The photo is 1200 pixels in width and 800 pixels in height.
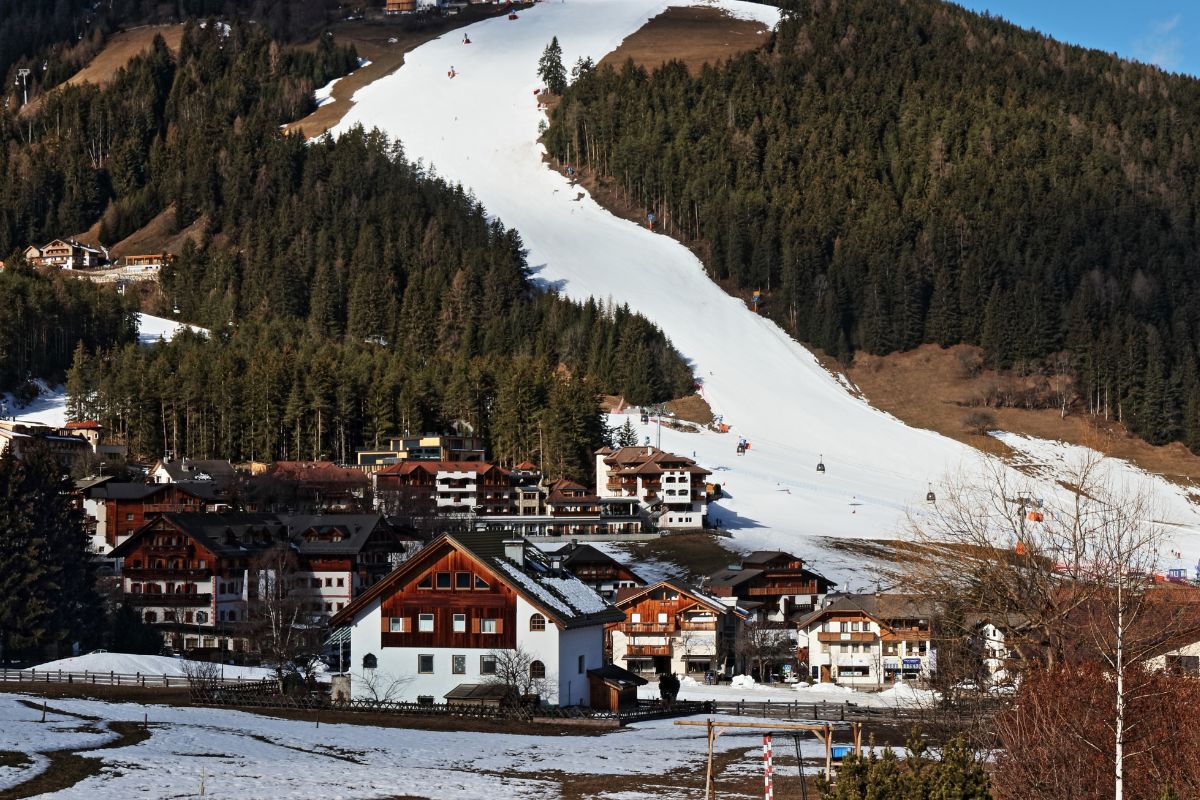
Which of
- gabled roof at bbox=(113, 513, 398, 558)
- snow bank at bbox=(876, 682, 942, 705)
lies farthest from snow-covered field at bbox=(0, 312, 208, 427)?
snow bank at bbox=(876, 682, 942, 705)

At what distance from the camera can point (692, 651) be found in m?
87.4

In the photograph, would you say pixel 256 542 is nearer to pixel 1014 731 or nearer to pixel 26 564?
pixel 26 564

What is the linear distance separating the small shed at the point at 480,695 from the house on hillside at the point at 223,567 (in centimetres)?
3565

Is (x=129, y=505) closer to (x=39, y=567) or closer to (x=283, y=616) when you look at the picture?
(x=283, y=616)

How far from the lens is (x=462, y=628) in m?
57.6

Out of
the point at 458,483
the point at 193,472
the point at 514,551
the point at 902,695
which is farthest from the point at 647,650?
the point at 193,472

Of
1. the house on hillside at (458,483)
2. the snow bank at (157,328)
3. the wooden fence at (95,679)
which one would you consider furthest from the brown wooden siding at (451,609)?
the snow bank at (157,328)

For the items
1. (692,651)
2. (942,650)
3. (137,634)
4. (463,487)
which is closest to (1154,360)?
(463,487)

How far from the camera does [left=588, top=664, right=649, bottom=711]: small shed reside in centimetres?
5812

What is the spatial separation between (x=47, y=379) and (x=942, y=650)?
133955 millimetres

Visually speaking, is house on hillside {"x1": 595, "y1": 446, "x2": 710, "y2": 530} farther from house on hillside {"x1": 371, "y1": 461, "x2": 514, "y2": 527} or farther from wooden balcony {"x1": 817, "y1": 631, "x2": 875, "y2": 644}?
wooden balcony {"x1": 817, "y1": 631, "x2": 875, "y2": 644}

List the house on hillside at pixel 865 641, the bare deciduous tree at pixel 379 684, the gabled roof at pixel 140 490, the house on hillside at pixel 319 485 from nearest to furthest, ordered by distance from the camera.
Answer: the bare deciduous tree at pixel 379 684
the house on hillside at pixel 865 641
the gabled roof at pixel 140 490
the house on hillside at pixel 319 485

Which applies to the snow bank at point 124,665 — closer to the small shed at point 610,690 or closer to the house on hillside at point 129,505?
the small shed at point 610,690

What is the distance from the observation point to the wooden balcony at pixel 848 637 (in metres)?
85.0
